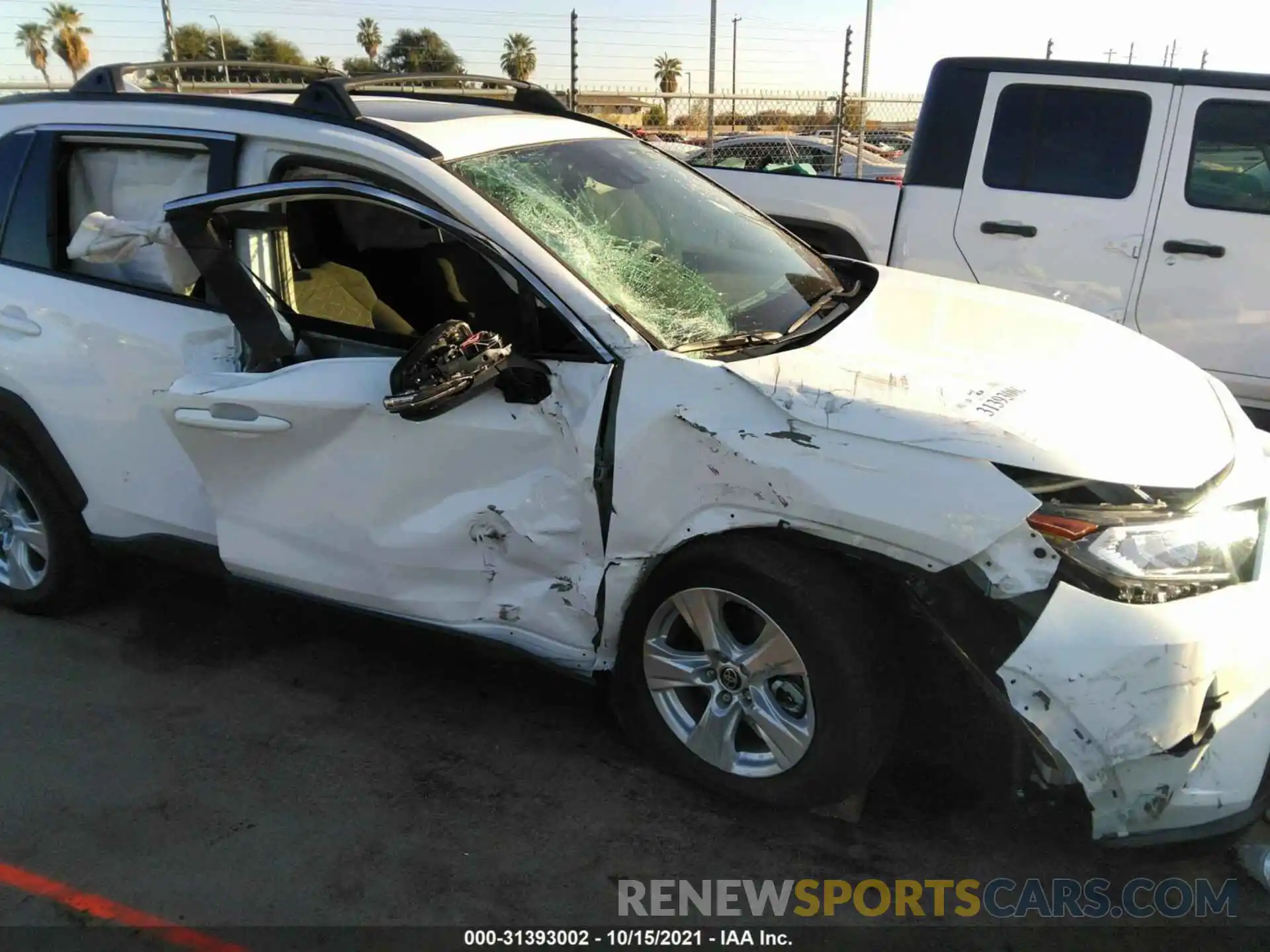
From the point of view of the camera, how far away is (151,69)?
3.98 metres

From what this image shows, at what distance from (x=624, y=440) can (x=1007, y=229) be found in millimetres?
3573

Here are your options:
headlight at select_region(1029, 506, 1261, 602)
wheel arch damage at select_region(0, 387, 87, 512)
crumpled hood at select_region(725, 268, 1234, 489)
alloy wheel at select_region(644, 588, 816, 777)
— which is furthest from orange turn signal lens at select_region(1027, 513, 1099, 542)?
wheel arch damage at select_region(0, 387, 87, 512)

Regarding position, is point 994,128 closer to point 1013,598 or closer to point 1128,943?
point 1013,598

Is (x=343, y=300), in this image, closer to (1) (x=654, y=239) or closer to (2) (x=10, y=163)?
(1) (x=654, y=239)

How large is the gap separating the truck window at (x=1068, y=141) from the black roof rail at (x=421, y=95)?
2418 mm

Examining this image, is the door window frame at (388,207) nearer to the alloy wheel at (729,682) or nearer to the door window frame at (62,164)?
the door window frame at (62,164)

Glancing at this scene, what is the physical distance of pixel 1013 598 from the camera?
2271mm

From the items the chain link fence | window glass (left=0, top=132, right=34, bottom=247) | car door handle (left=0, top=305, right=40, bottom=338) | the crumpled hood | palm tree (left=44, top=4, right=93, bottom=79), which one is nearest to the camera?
the crumpled hood

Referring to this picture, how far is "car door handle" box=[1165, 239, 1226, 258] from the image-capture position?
200 inches

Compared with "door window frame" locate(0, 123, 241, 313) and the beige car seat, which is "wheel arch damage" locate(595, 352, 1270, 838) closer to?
the beige car seat

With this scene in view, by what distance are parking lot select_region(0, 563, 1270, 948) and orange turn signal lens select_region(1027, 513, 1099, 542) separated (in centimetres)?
44

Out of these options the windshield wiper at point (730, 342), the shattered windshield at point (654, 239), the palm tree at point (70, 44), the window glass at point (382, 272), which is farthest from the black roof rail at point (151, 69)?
the palm tree at point (70, 44)

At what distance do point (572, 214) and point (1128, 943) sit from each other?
242 centimetres
